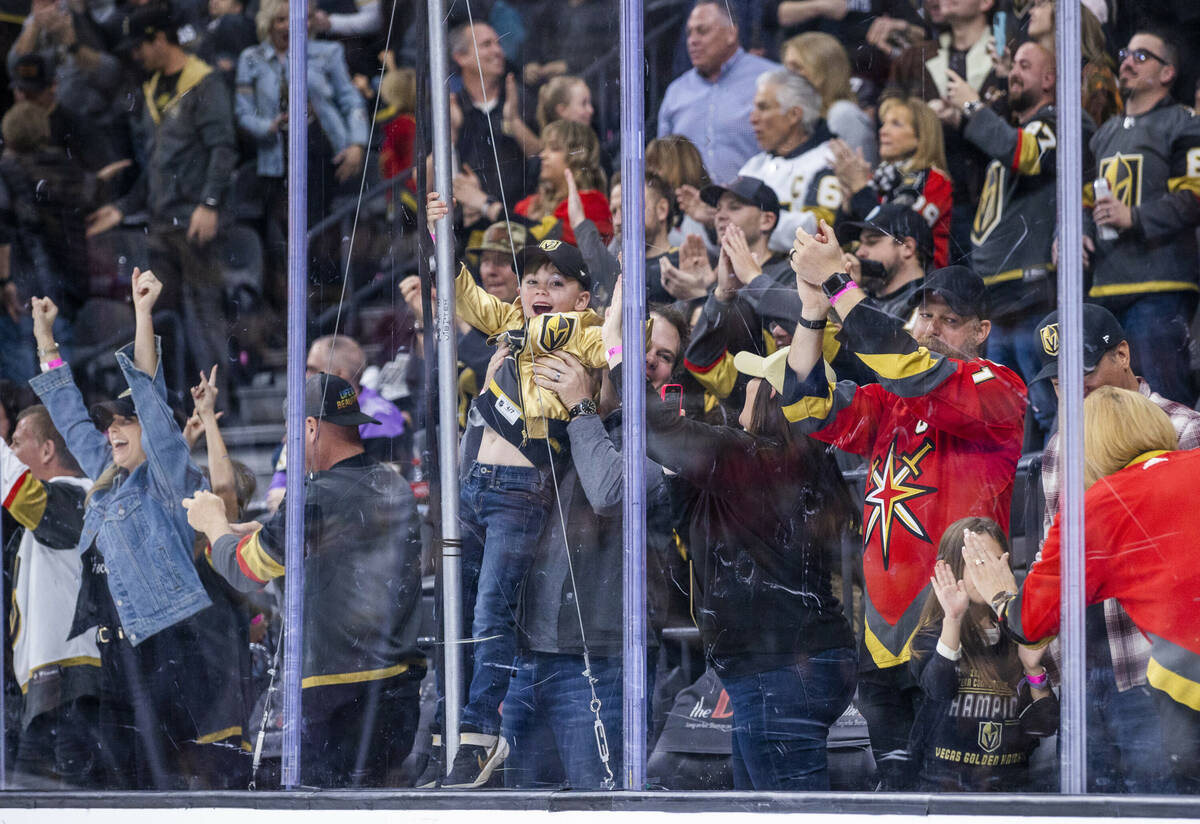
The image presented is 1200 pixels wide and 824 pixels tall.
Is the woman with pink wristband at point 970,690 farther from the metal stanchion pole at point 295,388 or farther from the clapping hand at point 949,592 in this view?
the metal stanchion pole at point 295,388

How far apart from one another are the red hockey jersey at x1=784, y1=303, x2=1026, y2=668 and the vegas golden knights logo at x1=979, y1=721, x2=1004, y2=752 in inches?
8.8

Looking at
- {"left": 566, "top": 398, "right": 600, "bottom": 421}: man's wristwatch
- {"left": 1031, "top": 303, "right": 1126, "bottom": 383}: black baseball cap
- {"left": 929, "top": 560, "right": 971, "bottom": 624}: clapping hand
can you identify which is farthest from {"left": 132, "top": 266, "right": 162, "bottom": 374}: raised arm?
{"left": 1031, "top": 303, "right": 1126, "bottom": 383}: black baseball cap

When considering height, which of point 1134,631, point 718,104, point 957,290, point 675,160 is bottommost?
point 1134,631

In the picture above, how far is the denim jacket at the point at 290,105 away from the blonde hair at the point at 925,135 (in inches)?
53.9

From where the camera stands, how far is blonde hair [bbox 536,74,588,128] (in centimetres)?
354

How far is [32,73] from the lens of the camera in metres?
4.19

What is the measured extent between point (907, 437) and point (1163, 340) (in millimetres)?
570

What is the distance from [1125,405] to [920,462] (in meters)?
0.44

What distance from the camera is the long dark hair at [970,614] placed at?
316 centimetres

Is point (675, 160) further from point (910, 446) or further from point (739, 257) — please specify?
point (910, 446)

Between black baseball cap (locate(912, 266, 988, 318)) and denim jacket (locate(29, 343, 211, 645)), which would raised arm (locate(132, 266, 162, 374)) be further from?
black baseball cap (locate(912, 266, 988, 318))

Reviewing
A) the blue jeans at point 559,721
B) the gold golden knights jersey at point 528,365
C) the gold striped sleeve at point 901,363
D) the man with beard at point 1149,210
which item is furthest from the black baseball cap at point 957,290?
the blue jeans at point 559,721

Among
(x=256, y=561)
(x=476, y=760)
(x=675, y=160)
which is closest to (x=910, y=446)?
(x=675, y=160)

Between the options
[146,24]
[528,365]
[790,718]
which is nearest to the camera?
[790,718]
